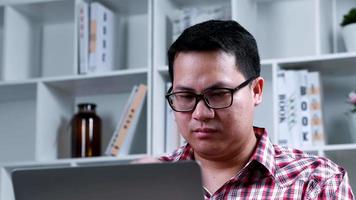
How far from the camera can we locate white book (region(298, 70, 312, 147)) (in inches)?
108

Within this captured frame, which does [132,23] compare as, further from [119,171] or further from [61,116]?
[119,171]

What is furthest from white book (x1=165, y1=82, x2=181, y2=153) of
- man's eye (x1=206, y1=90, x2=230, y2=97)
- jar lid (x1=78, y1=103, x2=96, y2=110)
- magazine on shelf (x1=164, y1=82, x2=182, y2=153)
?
man's eye (x1=206, y1=90, x2=230, y2=97)

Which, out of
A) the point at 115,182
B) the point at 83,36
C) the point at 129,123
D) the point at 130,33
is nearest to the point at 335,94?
the point at 129,123

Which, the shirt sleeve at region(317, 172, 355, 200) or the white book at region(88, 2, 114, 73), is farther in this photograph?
the white book at region(88, 2, 114, 73)

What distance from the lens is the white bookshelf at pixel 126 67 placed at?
2.90 meters

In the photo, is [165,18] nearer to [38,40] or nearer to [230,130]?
[38,40]

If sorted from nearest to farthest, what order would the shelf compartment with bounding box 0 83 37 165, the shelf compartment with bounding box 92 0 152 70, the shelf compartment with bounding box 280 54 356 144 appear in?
the shelf compartment with bounding box 280 54 356 144
the shelf compartment with bounding box 92 0 152 70
the shelf compartment with bounding box 0 83 37 165

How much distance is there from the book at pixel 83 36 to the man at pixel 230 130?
57.2 inches

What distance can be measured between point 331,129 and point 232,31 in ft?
4.49

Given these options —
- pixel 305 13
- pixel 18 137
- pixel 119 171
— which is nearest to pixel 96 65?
pixel 18 137

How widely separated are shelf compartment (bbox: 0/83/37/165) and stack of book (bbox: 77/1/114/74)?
39cm

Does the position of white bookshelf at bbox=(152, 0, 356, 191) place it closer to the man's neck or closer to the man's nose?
the man's neck

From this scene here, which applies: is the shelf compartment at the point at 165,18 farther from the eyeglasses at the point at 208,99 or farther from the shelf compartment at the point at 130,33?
the eyeglasses at the point at 208,99

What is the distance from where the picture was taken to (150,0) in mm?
3039
